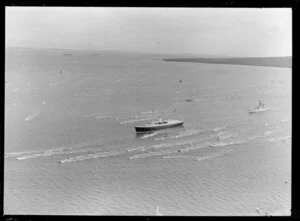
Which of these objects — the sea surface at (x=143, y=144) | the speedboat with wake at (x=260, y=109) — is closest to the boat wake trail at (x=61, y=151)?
the sea surface at (x=143, y=144)

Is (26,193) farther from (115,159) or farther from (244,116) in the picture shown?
(244,116)

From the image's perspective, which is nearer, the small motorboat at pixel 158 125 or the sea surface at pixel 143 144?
the sea surface at pixel 143 144

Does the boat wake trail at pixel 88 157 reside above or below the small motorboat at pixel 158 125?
below

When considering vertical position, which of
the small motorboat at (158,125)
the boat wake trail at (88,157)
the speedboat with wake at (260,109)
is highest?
the speedboat with wake at (260,109)

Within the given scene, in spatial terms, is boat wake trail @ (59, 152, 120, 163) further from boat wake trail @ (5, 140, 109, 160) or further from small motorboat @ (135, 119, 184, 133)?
small motorboat @ (135, 119, 184, 133)

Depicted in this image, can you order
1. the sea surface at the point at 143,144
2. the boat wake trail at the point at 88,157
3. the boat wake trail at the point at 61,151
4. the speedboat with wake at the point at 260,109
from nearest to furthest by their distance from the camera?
the sea surface at the point at 143,144
the boat wake trail at the point at 88,157
the boat wake trail at the point at 61,151
the speedboat with wake at the point at 260,109

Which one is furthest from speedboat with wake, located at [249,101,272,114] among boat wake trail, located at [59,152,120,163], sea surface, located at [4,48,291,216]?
boat wake trail, located at [59,152,120,163]

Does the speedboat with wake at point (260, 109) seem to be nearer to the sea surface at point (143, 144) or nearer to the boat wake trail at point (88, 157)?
the sea surface at point (143, 144)

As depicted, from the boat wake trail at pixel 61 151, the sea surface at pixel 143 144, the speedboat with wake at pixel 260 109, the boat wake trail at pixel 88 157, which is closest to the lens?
the sea surface at pixel 143 144

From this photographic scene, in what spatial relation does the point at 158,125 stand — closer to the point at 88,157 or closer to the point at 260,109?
the point at 88,157
